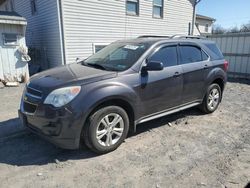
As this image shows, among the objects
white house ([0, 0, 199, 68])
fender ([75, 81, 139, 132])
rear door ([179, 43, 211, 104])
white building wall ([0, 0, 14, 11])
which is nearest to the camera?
fender ([75, 81, 139, 132])

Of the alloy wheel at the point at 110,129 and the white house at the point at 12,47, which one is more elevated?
the white house at the point at 12,47

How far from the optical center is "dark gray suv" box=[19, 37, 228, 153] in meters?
3.35

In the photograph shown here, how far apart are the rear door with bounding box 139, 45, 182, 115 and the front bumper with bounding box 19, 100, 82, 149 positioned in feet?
4.19

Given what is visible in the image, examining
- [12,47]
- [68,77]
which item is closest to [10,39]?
[12,47]

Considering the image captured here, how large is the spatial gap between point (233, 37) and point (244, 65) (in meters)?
1.46

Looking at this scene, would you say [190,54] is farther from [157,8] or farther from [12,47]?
[157,8]

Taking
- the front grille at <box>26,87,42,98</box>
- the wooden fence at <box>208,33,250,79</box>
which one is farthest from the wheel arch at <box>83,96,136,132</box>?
the wooden fence at <box>208,33,250,79</box>

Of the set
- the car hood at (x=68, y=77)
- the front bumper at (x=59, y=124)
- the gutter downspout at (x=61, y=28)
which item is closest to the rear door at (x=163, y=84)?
the car hood at (x=68, y=77)

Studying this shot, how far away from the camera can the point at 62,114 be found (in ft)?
10.7

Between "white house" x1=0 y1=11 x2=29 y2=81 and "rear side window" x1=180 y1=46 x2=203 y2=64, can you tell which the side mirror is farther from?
"white house" x1=0 y1=11 x2=29 y2=81

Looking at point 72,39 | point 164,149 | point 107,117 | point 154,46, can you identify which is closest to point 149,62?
point 154,46

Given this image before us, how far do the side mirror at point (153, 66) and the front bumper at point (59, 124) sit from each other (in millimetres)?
1443

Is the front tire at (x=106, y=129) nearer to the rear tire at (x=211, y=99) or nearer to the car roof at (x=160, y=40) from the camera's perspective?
the car roof at (x=160, y=40)

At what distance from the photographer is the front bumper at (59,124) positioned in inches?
129
